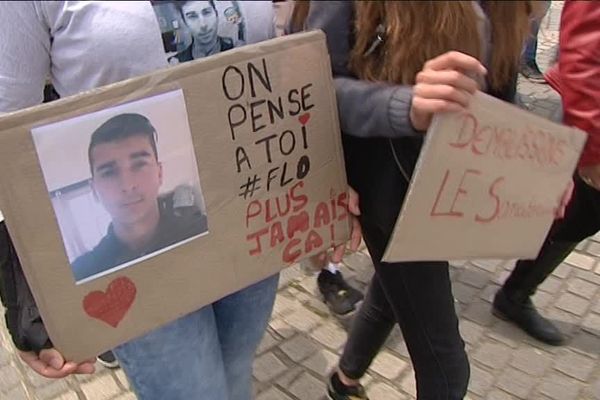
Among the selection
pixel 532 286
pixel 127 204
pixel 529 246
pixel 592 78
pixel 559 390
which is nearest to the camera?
pixel 127 204

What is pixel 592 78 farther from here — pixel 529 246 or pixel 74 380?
pixel 74 380

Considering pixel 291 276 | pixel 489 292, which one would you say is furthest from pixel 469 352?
pixel 291 276

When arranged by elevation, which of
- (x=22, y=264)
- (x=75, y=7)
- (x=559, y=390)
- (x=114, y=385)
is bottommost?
(x=559, y=390)

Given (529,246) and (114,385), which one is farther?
(114,385)

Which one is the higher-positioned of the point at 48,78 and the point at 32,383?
the point at 48,78

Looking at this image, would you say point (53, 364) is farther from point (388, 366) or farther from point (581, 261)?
point (581, 261)

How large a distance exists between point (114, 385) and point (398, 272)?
4.45ft

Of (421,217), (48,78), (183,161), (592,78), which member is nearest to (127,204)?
(183,161)

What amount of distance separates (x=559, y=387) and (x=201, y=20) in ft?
6.17

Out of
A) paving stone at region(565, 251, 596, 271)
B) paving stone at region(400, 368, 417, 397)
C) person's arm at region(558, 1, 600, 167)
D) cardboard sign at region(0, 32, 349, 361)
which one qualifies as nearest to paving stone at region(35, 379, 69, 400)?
paving stone at region(400, 368, 417, 397)

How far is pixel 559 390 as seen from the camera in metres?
2.31

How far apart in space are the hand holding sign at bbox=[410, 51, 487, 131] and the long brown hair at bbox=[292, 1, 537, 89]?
2.3 inches

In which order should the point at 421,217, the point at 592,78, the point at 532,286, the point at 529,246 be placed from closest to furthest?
the point at 421,217
the point at 529,246
the point at 592,78
the point at 532,286

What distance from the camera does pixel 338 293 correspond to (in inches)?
106
